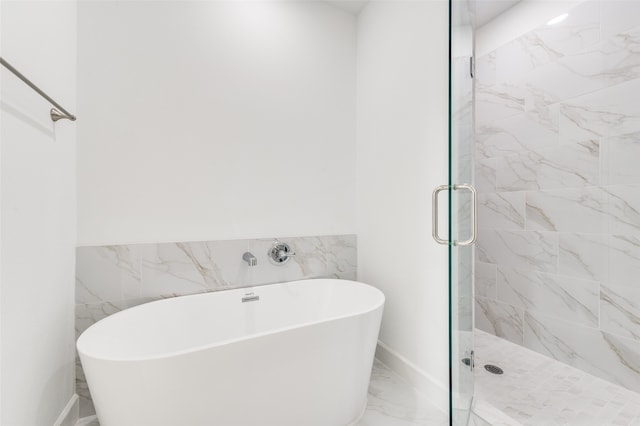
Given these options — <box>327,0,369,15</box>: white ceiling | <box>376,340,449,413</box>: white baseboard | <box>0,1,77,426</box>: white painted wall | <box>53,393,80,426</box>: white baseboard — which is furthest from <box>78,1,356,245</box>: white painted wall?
<box>376,340,449,413</box>: white baseboard

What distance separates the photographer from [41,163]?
1.15 metres

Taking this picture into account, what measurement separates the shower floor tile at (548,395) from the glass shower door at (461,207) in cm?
25

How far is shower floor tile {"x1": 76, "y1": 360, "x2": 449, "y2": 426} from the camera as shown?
1404 millimetres

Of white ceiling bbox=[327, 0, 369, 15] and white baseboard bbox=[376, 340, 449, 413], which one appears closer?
white baseboard bbox=[376, 340, 449, 413]

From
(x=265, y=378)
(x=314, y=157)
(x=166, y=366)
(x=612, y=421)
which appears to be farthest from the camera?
(x=314, y=157)

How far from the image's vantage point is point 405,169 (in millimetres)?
1788

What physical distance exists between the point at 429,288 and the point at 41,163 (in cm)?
191

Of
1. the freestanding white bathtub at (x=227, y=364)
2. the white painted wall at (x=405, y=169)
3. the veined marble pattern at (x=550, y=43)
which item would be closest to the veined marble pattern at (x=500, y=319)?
the white painted wall at (x=405, y=169)

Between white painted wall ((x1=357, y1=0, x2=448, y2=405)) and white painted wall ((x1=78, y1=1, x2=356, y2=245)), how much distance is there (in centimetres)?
22

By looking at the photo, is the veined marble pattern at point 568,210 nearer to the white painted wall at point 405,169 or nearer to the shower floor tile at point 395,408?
the white painted wall at point 405,169

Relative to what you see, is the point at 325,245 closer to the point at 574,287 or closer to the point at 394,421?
the point at 394,421

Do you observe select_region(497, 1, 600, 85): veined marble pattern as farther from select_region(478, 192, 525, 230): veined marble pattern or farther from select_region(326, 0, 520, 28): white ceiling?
select_region(478, 192, 525, 230): veined marble pattern

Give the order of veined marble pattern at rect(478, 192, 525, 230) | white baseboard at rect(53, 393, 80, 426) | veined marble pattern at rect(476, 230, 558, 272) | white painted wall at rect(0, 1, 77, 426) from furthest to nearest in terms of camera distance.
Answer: veined marble pattern at rect(478, 192, 525, 230), veined marble pattern at rect(476, 230, 558, 272), white baseboard at rect(53, 393, 80, 426), white painted wall at rect(0, 1, 77, 426)

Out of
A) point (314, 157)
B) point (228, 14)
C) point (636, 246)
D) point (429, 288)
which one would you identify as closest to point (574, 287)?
point (636, 246)
